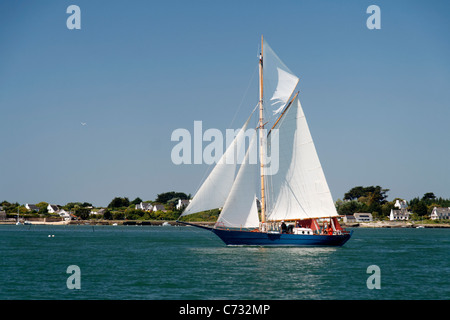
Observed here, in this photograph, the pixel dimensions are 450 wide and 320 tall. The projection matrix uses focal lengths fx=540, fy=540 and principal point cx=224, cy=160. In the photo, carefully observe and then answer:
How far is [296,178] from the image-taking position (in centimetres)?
6366

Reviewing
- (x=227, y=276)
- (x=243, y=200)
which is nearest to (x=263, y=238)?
(x=243, y=200)

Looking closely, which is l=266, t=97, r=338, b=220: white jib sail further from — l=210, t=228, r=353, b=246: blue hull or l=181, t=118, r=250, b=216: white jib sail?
l=181, t=118, r=250, b=216: white jib sail

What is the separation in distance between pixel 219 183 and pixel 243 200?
143 inches

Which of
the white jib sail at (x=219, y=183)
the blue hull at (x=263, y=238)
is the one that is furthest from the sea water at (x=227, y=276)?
the white jib sail at (x=219, y=183)

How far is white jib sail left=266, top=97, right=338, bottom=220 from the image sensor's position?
63.4 m

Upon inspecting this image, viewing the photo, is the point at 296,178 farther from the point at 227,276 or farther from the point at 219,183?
the point at 227,276

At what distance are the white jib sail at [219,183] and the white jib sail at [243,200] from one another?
0.88 metres

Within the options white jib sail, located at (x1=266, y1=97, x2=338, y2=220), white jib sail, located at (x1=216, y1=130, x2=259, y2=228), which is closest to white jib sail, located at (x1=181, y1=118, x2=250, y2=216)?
white jib sail, located at (x1=216, y1=130, x2=259, y2=228)

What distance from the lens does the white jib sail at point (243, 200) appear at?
5894 centimetres

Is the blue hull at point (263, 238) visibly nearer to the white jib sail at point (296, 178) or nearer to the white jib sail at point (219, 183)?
the white jib sail at point (296, 178)

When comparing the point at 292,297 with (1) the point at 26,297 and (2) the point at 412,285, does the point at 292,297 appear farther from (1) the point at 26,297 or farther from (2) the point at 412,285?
(1) the point at 26,297

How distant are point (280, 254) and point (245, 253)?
3663mm

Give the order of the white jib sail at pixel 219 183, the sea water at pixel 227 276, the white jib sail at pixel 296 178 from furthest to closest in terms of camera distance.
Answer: the white jib sail at pixel 296 178
the white jib sail at pixel 219 183
the sea water at pixel 227 276
